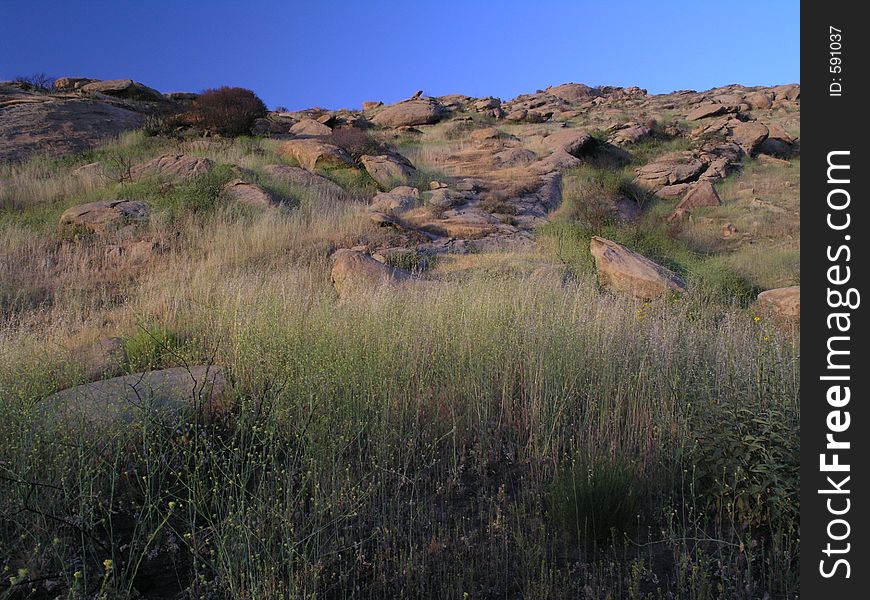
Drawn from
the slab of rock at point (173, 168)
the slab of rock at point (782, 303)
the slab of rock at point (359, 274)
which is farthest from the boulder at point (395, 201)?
the slab of rock at point (782, 303)

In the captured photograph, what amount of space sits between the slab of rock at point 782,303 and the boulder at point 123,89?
87.9 feet

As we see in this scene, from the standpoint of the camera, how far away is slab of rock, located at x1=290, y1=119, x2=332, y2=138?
22.4 meters

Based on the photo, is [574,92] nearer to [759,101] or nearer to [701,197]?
[759,101]

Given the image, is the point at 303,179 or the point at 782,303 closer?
the point at 782,303

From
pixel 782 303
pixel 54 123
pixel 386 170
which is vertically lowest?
pixel 782 303

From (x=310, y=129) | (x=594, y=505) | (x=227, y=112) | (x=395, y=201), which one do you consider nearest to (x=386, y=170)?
(x=395, y=201)

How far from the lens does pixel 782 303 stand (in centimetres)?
820

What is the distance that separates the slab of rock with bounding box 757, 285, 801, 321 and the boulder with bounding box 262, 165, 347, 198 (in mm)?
10024

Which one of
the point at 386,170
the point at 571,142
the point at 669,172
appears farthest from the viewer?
the point at 571,142

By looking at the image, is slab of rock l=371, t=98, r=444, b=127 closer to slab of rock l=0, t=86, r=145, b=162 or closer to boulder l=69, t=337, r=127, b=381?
slab of rock l=0, t=86, r=145, b=162

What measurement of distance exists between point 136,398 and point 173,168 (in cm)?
1246

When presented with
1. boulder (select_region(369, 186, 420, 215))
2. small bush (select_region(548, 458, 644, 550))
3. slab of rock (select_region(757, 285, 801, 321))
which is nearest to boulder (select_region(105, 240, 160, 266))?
boulder (select_region(369, 186, 420, 215))

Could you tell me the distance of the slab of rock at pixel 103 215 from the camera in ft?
39.8

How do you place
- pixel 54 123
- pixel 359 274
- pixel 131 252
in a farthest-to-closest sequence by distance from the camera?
1. pixel 54 123
2. pixel 131 252
3. pixel 359 274
